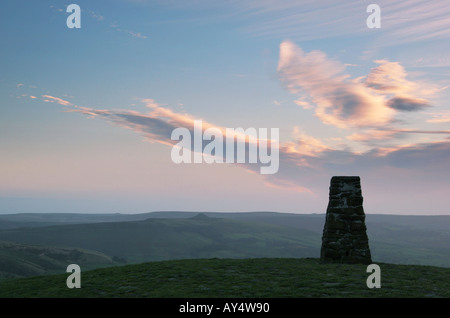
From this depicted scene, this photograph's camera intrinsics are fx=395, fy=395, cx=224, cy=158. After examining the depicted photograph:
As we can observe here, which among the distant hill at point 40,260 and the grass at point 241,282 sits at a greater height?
the grass at point 241,282

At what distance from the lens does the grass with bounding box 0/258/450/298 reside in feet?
53.0

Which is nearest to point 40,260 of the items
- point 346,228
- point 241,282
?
point 346,228

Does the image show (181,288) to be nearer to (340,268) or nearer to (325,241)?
(340,268)

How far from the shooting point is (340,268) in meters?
22.1

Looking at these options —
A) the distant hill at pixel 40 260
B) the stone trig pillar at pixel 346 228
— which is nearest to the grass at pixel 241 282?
the stone trig pillar at pixel 346 228

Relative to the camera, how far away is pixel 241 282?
18.4 metres

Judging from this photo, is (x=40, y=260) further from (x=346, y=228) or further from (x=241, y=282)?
(x=241, y=282)

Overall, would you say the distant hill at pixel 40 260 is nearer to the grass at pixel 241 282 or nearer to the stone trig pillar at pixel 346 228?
the grass at pixel 241 282

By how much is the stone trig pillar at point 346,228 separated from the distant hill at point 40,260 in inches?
3628

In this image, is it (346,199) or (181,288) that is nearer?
(181,288)

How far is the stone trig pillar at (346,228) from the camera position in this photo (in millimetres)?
24562
